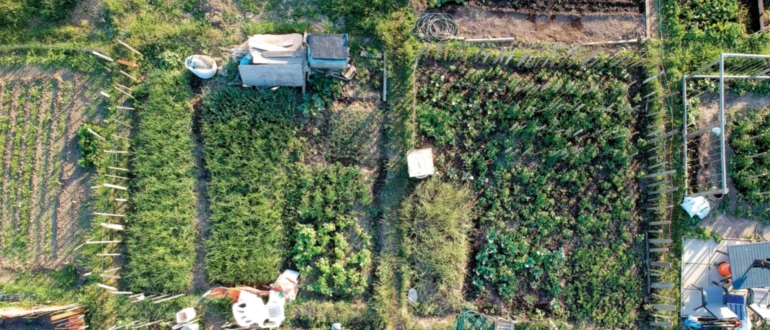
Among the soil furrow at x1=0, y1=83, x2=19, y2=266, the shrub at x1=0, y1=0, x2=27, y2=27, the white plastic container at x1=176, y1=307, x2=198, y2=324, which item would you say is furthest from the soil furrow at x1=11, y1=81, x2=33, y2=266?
the white plastic container at x1=176, y1=307, x2=198, y2=324

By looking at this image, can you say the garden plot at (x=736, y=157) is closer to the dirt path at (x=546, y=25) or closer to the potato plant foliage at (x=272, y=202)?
the dirt path at (x=546, y=25)

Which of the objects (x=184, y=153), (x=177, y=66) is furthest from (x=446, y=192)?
(x=177, y=66)

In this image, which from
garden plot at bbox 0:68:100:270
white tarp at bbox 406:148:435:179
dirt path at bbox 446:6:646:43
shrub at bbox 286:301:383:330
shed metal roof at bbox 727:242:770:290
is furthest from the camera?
dirt path at bbox 446:6:646:43

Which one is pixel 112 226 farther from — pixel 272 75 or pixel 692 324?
pixel 692 324

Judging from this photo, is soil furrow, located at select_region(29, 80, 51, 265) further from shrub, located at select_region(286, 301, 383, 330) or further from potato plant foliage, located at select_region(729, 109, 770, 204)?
potato plant foliage, located at select_region(729, 109, 770, 204)

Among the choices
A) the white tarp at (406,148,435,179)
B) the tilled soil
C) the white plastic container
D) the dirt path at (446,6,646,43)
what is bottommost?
the white plastic container

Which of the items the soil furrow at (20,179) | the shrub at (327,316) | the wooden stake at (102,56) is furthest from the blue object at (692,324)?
the soil furrow at (20,179)
